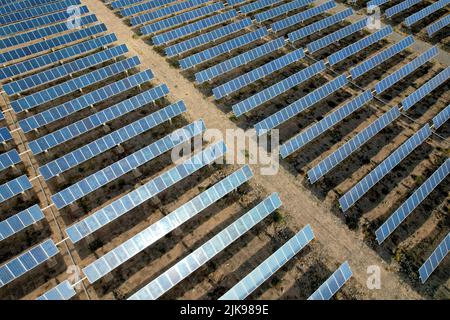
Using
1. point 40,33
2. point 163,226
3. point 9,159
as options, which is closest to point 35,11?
point 40,33

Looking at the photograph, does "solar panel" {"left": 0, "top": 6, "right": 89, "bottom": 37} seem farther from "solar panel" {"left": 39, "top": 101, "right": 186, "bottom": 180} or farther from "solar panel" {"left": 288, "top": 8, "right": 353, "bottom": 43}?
"solar panel" {"left": 288, "top": 8, "right": 353, "bottom": 43}

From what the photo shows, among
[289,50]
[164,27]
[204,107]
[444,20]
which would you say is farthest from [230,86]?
[444,20]

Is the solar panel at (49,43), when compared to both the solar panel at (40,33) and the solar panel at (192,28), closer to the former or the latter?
the solar panel at (40,33)

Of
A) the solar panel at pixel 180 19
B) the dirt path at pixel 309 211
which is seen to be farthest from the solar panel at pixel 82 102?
the solar panel at pixel 180 19

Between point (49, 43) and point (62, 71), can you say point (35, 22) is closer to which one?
point (49, 43)

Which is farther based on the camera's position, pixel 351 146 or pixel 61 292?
pixel 351 146

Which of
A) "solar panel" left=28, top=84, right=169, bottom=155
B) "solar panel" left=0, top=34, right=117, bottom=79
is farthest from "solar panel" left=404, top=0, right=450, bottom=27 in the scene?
"solar panel" left=0, top=34, right=117, bottom=79
